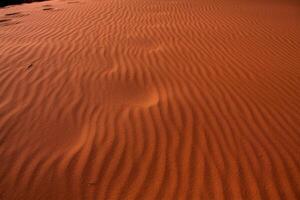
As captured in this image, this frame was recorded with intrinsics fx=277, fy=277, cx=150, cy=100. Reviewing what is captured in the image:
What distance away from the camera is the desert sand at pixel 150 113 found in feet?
8.98

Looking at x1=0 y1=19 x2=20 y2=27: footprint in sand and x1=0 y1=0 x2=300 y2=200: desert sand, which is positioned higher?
x1=0 y1=19 x2=20 y2=27: footprint in sand

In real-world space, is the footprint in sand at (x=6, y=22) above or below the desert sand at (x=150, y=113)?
above

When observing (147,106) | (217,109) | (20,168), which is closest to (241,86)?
(217,109)

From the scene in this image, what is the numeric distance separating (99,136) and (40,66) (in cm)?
242

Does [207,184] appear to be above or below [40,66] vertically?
below

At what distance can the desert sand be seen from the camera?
274 centimetres

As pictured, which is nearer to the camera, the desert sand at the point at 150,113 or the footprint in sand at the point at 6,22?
the desert sand at the point at 150,113

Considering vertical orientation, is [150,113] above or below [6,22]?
below

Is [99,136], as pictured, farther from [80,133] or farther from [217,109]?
[217,109]

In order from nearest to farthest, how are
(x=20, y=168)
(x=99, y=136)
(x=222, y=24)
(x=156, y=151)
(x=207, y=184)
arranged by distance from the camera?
(x=207, y=184) → (x=20, y=168) → (x=156, y=151) → (x=99, y=136) → (x=222, y=24)

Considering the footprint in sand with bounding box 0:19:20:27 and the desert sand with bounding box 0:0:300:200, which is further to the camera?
the footprint in sand with bounding box 0:19:20:27

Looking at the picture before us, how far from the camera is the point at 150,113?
Answer: 3.67 meters

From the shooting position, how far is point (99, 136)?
3.29m

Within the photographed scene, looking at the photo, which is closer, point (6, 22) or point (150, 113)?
point (150, 113)
